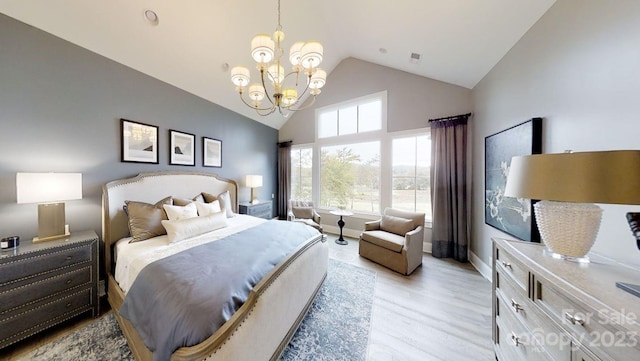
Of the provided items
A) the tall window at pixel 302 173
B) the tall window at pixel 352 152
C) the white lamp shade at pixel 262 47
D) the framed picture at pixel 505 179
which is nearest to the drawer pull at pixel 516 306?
the framed picture at pixel 505 179

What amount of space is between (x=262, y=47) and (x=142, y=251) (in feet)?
7.47

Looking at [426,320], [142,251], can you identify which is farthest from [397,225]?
[142,251]

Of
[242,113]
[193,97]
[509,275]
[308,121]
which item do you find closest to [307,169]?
[308,121]

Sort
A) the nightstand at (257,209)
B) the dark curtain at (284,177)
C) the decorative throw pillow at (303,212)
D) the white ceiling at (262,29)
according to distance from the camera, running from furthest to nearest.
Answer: the dark curtain at (284,177) → the decorative throw pillow at (303,212) → the nightstand at (257,209) → the white ceiling at (262,29)

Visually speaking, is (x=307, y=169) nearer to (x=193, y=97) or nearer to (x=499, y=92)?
(x=193, y=97)

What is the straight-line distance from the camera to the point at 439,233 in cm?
344

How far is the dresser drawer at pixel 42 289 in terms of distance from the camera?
154 cm

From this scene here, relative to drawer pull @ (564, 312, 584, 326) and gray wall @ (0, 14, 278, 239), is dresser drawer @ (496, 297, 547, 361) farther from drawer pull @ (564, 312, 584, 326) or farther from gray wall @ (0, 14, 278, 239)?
gray wall @ (0, 14, 278, 239)

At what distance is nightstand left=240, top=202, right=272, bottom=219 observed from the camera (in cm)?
412

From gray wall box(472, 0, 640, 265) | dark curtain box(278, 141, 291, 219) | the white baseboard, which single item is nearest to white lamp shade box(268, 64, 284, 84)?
gray wall box(472, 0, 640, 265)

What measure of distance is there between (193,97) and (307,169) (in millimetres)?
2881

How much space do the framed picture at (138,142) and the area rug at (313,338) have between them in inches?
75.0

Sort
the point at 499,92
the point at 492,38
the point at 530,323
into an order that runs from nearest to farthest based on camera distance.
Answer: the point at 530,323, the point at 492,38, the point at 499,92

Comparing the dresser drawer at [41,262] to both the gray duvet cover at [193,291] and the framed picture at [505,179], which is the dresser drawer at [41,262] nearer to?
the gray duvet cover at [193,291]
